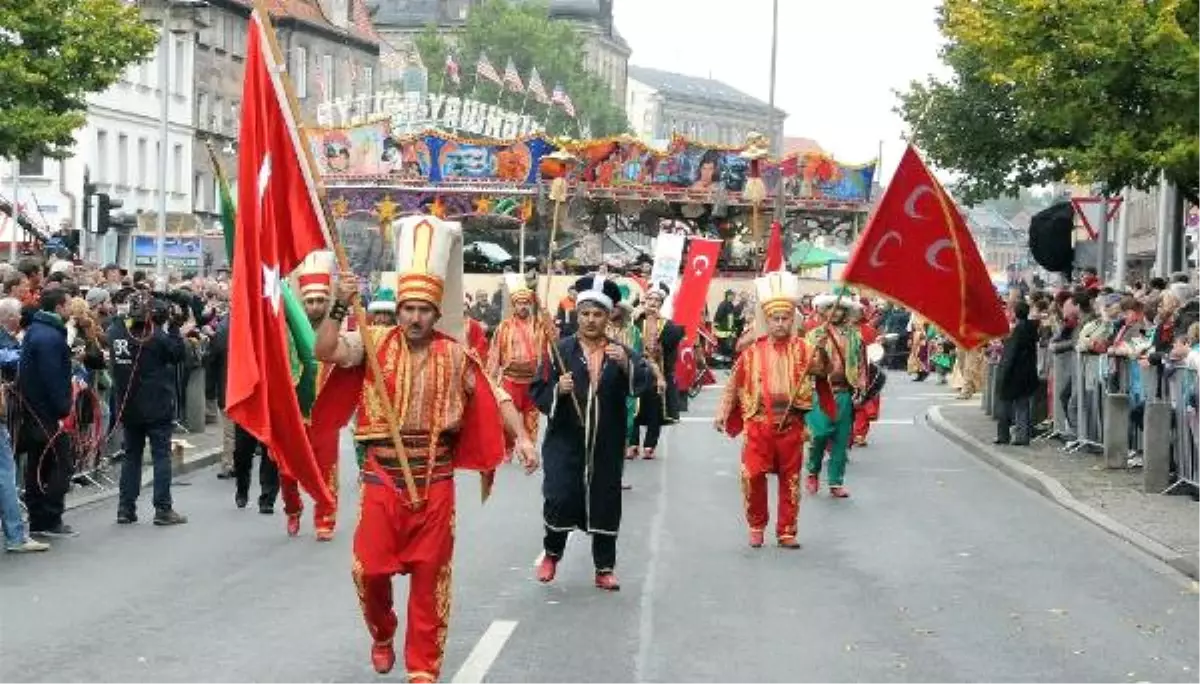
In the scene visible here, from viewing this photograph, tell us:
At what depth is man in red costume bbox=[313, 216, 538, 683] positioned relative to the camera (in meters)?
9.13

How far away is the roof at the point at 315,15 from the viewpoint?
84938mm

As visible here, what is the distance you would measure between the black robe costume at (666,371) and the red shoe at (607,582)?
8882 millimetres

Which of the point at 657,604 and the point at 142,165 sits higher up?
the point at 142,165

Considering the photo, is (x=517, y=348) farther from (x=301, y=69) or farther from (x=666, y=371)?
(x=301, y=69)

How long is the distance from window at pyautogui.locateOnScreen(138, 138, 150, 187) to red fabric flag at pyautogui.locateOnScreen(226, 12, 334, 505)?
59.4 m

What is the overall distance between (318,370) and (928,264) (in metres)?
3.98

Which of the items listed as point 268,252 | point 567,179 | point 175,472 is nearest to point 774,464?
point 268,252

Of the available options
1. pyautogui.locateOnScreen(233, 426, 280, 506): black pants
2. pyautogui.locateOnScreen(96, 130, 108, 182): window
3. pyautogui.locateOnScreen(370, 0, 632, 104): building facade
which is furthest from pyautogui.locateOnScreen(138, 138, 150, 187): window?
pyautogui.locateOnScreen(370, 0, 632, 104): building facade

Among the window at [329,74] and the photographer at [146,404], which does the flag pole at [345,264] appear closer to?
the photographer at [146,404]

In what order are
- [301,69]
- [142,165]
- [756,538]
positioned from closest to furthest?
[756,538]
[142,165]
[301,69]

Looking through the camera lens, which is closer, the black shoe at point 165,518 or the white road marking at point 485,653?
the white road marking at point 485,653

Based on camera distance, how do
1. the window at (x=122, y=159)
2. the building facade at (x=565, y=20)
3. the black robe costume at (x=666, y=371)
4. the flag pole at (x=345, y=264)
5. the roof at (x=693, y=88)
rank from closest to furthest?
the flag pole at (x=345, y=264) < the black robe costume at (x=666, y=371) < the window at (x=122, y=159) < the building facade at (x=565, y=20) < the roof at (x=693, y=88)

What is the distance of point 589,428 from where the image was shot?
13125mm

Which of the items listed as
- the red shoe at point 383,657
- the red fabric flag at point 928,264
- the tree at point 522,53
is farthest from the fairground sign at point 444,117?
the tree at point 522,53
